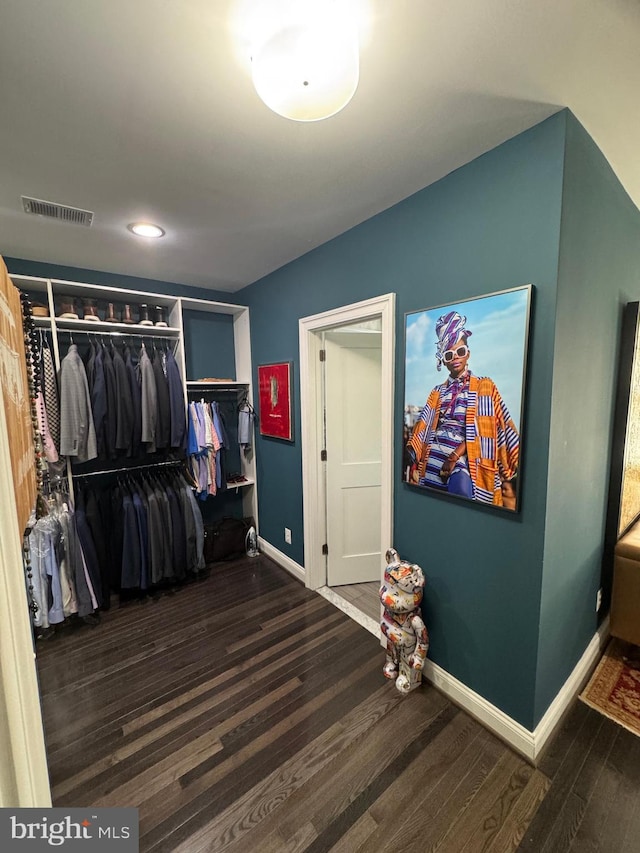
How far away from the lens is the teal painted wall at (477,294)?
133 centimetres

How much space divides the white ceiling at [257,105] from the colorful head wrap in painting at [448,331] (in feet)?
2.20

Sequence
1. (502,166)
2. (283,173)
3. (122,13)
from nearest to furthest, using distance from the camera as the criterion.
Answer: (122,13)
(502,166)
(283,173)

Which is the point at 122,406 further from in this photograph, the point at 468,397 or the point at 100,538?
the point at 468,397

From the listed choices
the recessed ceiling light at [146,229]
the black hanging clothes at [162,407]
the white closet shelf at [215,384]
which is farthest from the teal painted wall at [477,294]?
the black hanging clothes at [162,407]

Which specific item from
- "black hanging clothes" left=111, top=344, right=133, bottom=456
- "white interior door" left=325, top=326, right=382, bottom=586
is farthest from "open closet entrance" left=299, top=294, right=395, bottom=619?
"black hanging clothes" left=111, top=344, right=133, bottom=456

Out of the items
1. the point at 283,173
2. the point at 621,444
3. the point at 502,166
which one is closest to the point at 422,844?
the point at 621,444

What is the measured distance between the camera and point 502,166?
1.41 m

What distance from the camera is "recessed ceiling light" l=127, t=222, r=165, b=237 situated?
79.0 inches

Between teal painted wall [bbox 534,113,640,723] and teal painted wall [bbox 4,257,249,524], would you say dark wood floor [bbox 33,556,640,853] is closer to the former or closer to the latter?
teal painted wall [bbox 534,113,640,723]

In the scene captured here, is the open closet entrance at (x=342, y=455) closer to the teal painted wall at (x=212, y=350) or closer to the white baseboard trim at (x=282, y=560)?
the white baseboard trim at (x=282, y=560)

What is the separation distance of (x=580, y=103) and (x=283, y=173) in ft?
3.73

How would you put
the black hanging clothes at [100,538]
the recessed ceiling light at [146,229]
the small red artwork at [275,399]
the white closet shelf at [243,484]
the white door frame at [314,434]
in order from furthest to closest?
the white closet shelf at [243,484], the small red artwork at [275,399], the black hanging clothes at [100,538], the white door frame at [314,434], the recessed ceiling light at [146,229]

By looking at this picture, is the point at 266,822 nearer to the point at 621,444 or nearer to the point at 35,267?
the point at 621,444

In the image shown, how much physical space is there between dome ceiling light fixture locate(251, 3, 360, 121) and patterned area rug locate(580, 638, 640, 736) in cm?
275
